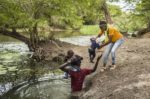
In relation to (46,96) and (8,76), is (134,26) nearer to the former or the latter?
(8,76)

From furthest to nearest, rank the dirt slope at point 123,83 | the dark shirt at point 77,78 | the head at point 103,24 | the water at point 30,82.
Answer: the water at point 30,82 < the head at point 103,24 < the dark shirt at point 77,78 < the dirt slope at point 123,83

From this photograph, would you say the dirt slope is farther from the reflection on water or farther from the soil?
the reflection on water

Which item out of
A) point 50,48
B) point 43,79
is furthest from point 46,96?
point 50,48

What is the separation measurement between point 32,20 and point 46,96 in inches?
362

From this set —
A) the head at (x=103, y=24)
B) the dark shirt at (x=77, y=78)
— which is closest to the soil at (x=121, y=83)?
the dark shirt at (x=77, y=78)

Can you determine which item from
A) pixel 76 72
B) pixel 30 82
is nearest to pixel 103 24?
pixel 76 72

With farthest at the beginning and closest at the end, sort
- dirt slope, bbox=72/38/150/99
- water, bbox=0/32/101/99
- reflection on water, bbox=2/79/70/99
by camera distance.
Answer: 1. water, bbox=0/32/101/99
2. reflection on water, bbox=2/79/70/99
3. dirt slope, bbox=72/38/150/99

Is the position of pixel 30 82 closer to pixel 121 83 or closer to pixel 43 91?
pixel 43 91

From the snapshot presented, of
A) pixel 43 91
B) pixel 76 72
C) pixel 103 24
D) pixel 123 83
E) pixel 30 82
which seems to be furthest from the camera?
pixel 30 82

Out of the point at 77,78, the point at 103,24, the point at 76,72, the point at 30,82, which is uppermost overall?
the point at 103,24

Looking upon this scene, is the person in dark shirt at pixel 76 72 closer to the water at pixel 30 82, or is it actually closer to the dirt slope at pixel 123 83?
the dirt slope at pixel 123 83

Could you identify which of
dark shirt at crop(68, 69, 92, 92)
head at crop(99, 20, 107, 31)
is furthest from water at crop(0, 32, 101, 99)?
head at crop(99, 20, 107, 31)

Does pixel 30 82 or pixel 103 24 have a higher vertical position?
pixel 103 24

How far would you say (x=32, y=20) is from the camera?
2181 cm
